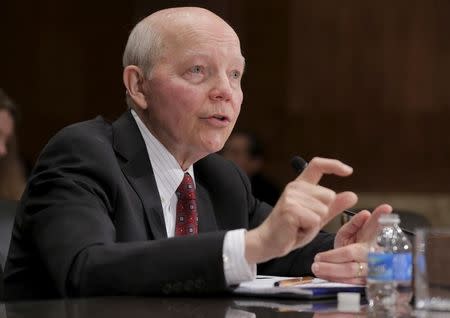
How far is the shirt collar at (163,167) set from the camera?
2.72 meters

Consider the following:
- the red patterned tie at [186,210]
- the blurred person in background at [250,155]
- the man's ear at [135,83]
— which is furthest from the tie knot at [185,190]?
the blurred person in background at [250,155]

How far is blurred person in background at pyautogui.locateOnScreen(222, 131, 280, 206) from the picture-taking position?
6941mm

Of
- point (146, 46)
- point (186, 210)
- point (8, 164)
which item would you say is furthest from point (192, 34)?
point (8, 164)

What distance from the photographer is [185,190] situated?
276 centimetres

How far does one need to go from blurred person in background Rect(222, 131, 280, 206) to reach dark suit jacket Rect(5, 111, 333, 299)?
12.9 feet

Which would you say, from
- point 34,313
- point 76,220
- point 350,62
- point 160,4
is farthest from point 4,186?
point 34,313

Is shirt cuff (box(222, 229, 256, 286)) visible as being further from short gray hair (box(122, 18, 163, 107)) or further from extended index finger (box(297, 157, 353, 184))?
short gray hair (box(122, 18, 163, 107))

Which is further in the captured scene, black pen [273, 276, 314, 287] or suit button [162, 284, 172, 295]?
black pen [273, 276, 314, 287]

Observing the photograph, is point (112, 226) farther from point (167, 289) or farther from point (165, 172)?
point (165, 172)

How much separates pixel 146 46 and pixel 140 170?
1.17 ft

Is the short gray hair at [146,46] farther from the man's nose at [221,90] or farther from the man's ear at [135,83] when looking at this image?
the man's nose at [221,90]

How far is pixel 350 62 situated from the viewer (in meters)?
7.19

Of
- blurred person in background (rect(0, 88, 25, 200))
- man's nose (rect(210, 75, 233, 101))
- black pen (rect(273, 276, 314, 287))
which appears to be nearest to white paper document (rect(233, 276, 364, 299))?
black pen (rect(273, 276, 314, 287))

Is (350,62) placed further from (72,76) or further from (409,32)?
(72,76)
